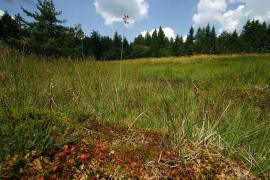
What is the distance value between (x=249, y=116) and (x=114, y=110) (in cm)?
193

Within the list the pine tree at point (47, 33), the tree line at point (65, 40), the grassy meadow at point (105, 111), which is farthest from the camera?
the pine tree at point (47, 33)

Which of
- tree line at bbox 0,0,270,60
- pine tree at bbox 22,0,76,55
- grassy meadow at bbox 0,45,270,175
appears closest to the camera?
grassy meadow at bbox 0,45,270,175

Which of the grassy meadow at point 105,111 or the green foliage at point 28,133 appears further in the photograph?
the grassy meadow at point 105,111

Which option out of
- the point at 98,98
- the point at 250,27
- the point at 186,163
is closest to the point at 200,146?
the point at 186,163

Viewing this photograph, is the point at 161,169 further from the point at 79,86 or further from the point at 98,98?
the point at 79,86

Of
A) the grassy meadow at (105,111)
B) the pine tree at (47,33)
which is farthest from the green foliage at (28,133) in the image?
the pine tree at (47,33)

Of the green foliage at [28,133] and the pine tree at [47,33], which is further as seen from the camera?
the pine tree at [47,33]

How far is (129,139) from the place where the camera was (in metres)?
2.18

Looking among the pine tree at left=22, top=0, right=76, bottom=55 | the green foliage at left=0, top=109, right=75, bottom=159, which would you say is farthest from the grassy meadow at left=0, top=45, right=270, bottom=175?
the pine tree at left=22, top=0, right=76, bottom=55

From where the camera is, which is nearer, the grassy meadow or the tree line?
the grassy meadow

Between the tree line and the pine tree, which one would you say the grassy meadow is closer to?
the tree line

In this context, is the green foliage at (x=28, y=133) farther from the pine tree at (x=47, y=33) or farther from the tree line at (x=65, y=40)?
the pine tree at (x=47, y=33)

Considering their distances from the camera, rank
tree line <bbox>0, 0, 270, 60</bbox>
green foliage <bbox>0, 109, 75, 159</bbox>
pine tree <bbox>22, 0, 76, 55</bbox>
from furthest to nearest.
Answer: pine tree <bbox>22, 0, 76, 55</bbox>, tree line <bbox>0, 0, 270, 60</bbox>, green foliage <bbox>0, 109, 75, 159</bbox>

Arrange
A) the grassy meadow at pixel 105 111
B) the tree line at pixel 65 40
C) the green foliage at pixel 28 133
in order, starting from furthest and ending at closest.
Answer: the tree line at pixel 65 40 → the grassy meadow at pixel 105 111 → the green foliage at pixel 28 133
